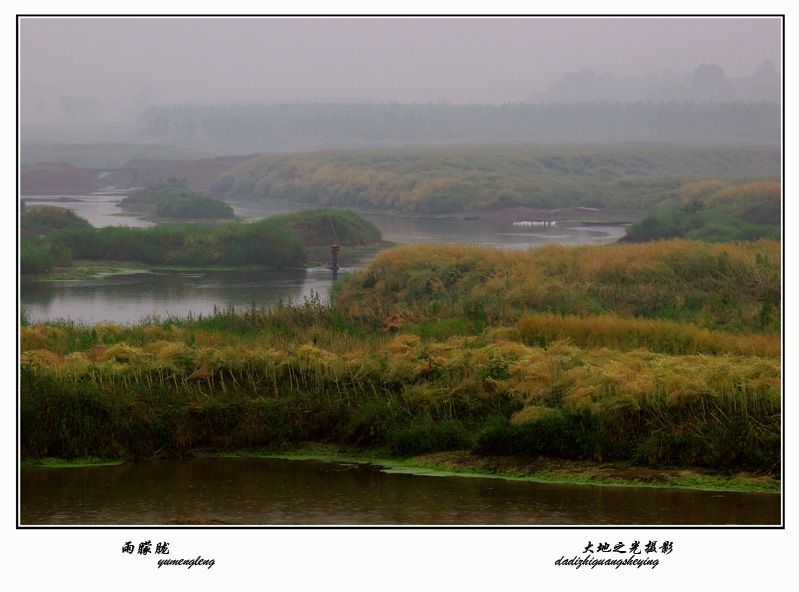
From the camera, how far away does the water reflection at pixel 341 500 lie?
996cm

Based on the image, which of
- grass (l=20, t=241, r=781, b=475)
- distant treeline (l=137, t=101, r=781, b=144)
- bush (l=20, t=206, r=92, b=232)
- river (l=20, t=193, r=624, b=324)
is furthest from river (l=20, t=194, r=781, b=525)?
distant treeline (l=137, t=101, r=781, b=144)

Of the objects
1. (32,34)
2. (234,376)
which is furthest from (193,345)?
(32,34)

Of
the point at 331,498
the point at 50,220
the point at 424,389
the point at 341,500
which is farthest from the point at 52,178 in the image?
the point at 341,500

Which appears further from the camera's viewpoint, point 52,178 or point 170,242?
point 52,178

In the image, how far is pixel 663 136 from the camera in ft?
138

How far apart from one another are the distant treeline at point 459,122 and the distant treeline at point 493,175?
3.97ft

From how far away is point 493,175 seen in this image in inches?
1478

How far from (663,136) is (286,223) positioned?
1811 cm

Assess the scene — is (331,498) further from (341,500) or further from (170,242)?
(170,242)

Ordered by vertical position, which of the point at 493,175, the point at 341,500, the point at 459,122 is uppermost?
the point at 459,122

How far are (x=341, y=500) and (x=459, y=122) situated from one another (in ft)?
113

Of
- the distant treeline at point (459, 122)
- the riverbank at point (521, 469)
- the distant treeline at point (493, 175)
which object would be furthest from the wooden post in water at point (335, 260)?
the riverbank at point (521, 469)

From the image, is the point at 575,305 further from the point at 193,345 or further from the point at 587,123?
the point at 587,123

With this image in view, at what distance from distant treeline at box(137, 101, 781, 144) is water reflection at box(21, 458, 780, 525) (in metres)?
28.3
